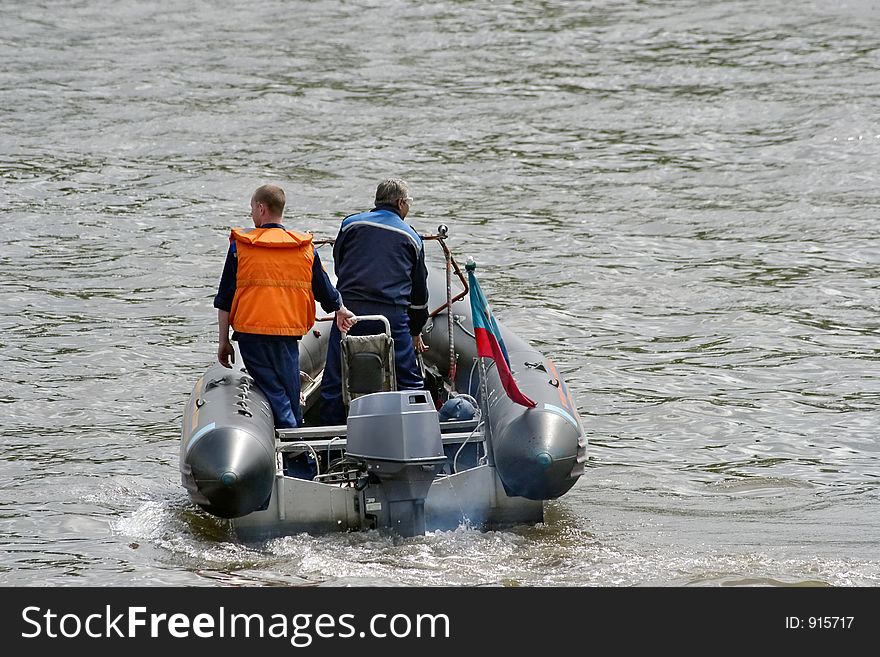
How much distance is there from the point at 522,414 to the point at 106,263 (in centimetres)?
638

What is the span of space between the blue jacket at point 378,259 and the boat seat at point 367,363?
0.43 ft

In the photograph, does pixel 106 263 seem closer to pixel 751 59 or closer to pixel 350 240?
pixel 350 240

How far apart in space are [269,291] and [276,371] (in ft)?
1.33

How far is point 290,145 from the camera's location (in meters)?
14.4

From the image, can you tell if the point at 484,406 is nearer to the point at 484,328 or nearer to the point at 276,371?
the point at 484,328

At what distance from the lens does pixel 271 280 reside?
18.8 ft

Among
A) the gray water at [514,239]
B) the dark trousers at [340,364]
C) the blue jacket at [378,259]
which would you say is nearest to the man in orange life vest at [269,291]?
the blue jacket at [378,259]

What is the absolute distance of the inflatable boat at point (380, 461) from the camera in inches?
211

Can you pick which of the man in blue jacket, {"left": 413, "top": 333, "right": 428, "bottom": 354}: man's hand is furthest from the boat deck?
{"left": 413, "top": 333, "right": 428, "bottom": 354}: man's hand

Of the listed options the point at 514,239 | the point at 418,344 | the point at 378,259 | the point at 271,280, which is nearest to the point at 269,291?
the point at 271,280

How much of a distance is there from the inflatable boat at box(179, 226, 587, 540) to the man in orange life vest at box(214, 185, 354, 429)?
19 centimetres

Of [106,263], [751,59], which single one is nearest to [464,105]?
[751,59]

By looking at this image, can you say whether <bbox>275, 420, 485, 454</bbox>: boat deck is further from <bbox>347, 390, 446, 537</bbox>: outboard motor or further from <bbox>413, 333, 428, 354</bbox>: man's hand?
<bbox>413, 333, 428, 354</bbox>: man's hand

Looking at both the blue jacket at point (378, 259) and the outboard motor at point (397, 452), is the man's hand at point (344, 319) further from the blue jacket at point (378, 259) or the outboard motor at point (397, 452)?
the outboard motor at point (397, 452)
